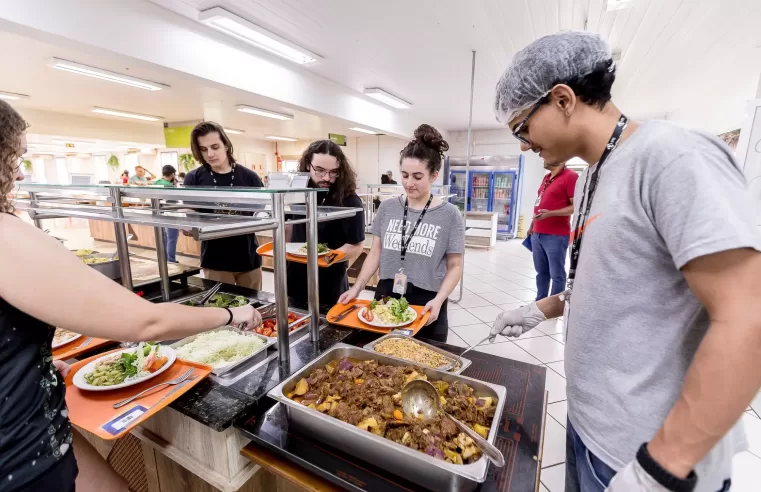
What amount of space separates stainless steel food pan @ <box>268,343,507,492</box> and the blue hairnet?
0.81m

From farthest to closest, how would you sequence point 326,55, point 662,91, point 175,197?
point 662,91 < point 326,55 < point 175,197

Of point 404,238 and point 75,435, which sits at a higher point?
point 404,238

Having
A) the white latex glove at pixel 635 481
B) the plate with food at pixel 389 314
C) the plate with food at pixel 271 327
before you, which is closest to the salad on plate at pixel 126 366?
the plate with food at pixel 271 327

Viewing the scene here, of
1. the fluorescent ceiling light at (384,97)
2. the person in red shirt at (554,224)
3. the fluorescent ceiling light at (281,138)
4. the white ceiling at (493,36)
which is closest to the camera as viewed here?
the white ceiling at (493,36)

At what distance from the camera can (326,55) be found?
4.34 metres

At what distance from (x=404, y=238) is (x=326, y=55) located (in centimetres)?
357

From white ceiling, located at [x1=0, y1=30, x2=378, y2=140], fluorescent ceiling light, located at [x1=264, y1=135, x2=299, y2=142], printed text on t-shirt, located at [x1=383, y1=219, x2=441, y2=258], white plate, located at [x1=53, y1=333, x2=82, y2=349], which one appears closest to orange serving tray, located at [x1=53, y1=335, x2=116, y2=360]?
white plate, located at [x1=53, y1=333, x2=82, y2=349]

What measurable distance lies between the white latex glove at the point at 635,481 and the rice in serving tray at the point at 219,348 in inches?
46.3

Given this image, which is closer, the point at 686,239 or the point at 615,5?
the point at 686,239

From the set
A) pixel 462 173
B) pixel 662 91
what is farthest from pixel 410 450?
pixel 462 173

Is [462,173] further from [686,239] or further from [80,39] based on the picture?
[686,239]

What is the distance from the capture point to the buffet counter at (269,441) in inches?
33.9

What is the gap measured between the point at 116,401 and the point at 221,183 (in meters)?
1.85

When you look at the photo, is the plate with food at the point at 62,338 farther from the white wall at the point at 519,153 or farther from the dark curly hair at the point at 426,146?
the white wall at the point at 519,153
